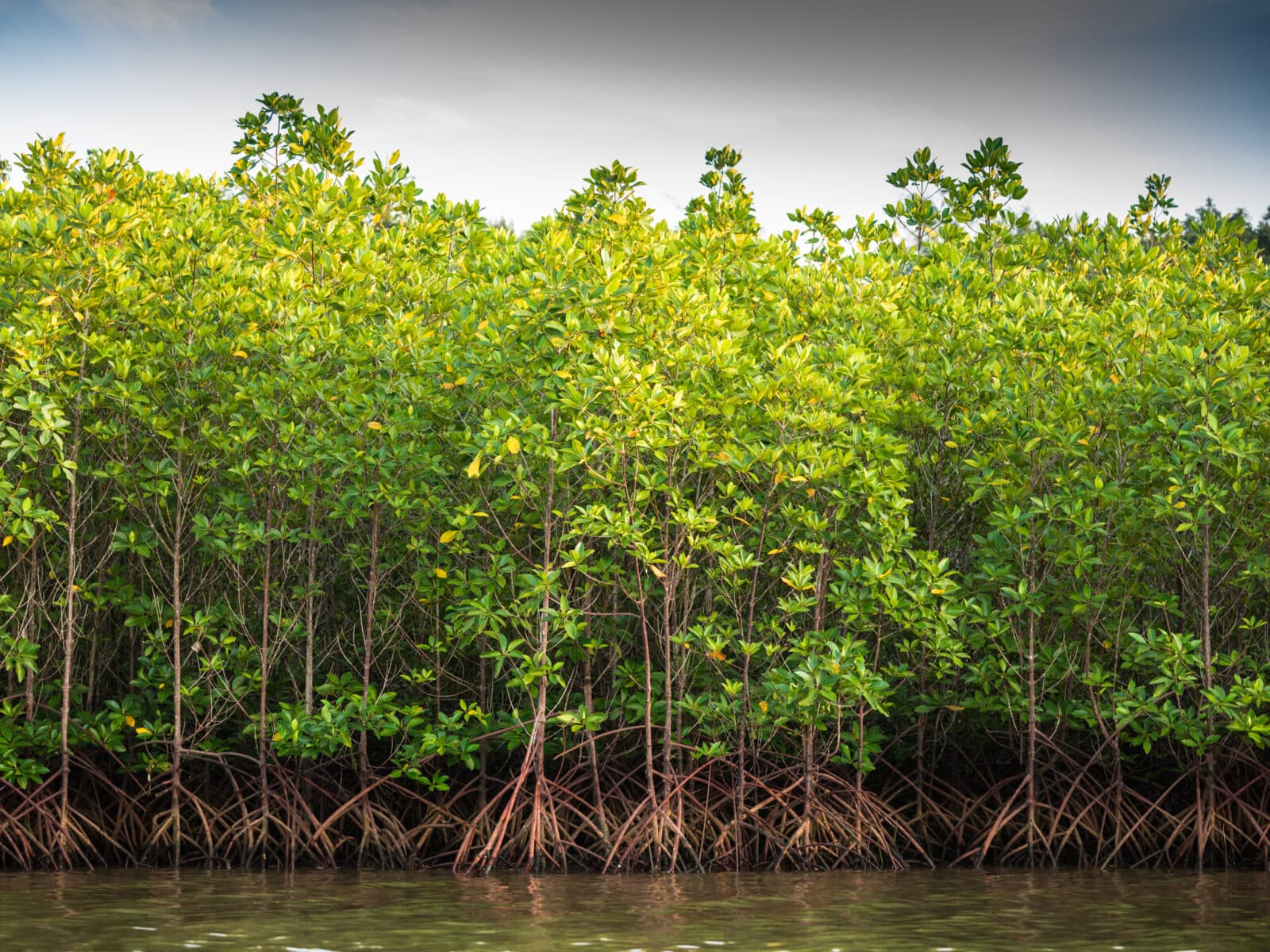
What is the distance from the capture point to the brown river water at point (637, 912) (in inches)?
283

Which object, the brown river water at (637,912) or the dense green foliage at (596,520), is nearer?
the brown river water at (637,912)

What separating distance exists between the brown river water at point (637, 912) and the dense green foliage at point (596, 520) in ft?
2.61

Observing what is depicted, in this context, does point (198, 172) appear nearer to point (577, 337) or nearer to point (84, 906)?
point (577, 337)

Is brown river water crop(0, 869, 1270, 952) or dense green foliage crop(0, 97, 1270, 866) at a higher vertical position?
dense green foliage crop(0, 97, 1270, 866)

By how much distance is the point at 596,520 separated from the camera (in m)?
9.68

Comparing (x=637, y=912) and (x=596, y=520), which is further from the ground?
(x=596, y=520)

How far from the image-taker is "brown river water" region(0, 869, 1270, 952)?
7.19 metres

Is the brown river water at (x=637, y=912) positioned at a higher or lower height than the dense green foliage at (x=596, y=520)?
lower

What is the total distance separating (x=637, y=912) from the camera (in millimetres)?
8266

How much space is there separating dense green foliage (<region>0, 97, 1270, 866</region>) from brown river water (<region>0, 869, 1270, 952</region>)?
0.80 meters

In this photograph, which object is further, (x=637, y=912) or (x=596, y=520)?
(x=596, y=520)

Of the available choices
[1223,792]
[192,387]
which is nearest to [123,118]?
[192,387]

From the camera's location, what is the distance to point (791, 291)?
1184 cm

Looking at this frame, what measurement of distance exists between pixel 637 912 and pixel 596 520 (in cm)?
265
